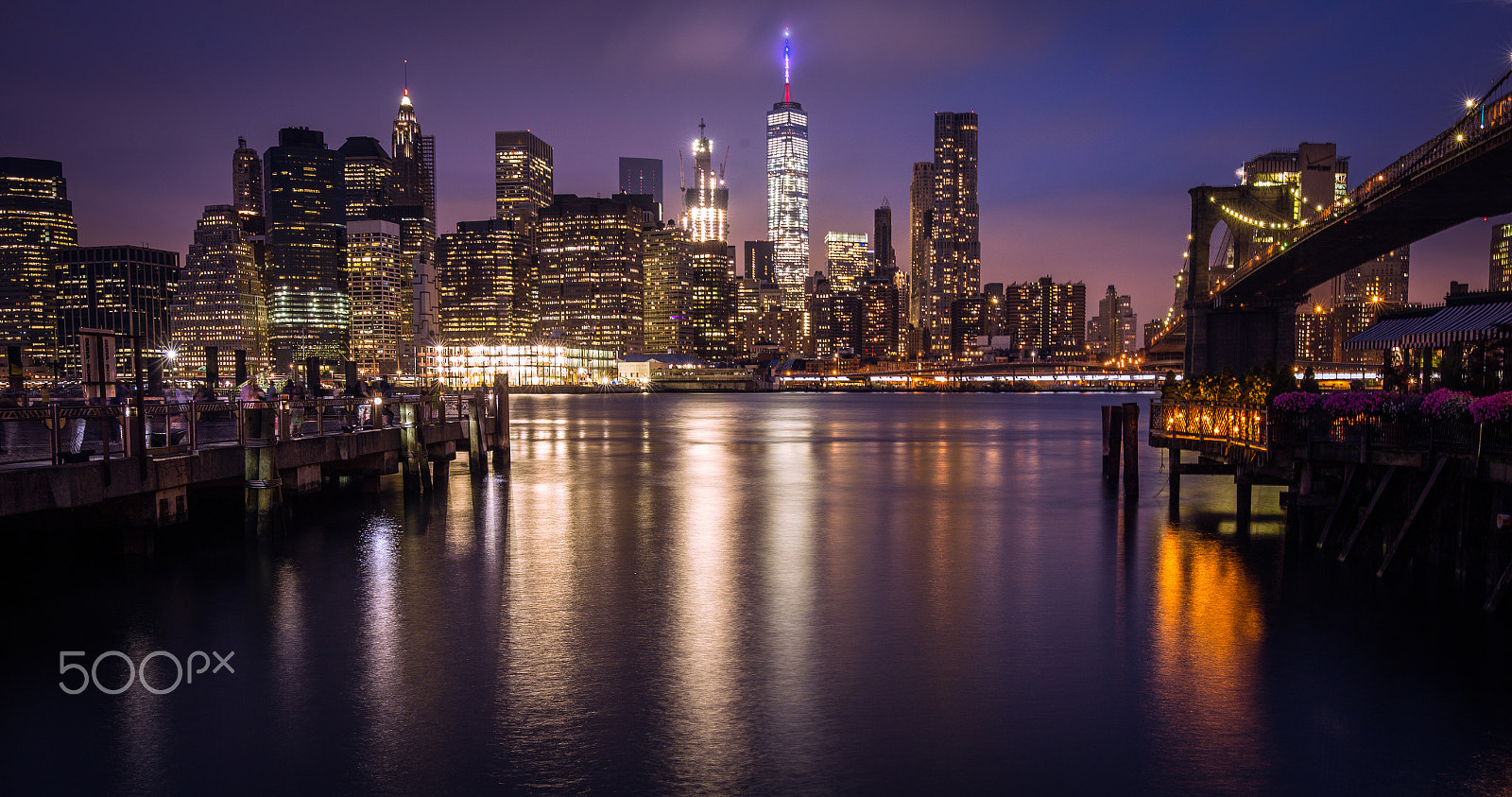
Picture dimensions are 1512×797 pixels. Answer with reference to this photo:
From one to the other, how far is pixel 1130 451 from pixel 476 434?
80.1 ft

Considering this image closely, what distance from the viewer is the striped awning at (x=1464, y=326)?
21828 millimetres

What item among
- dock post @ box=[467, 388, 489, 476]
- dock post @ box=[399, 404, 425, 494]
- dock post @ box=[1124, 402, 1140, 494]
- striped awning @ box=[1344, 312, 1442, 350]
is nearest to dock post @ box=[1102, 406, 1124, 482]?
dock post @ box=[1124, 402, 1140, 494]

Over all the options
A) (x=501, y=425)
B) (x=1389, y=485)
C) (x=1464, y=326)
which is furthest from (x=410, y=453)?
(x=1464, y=326)

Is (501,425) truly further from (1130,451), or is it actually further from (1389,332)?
(1389,332)

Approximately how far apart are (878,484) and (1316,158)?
77.9m

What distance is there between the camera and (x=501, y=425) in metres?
44.1

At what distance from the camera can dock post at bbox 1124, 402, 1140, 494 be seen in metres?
31.9

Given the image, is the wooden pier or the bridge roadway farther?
the wooden pier

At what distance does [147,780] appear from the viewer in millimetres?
10047

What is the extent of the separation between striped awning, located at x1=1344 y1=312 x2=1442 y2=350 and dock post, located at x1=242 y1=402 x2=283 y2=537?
27.9 meters

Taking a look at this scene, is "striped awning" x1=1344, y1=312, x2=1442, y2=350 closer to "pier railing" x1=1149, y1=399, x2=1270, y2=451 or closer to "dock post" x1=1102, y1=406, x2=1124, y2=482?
"pier railing" x1=1149, y1=399, x2=1270, y2=451

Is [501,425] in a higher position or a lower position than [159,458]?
lower

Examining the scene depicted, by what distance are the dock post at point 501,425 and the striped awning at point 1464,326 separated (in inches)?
1295

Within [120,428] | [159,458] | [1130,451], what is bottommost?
[1130,451]
